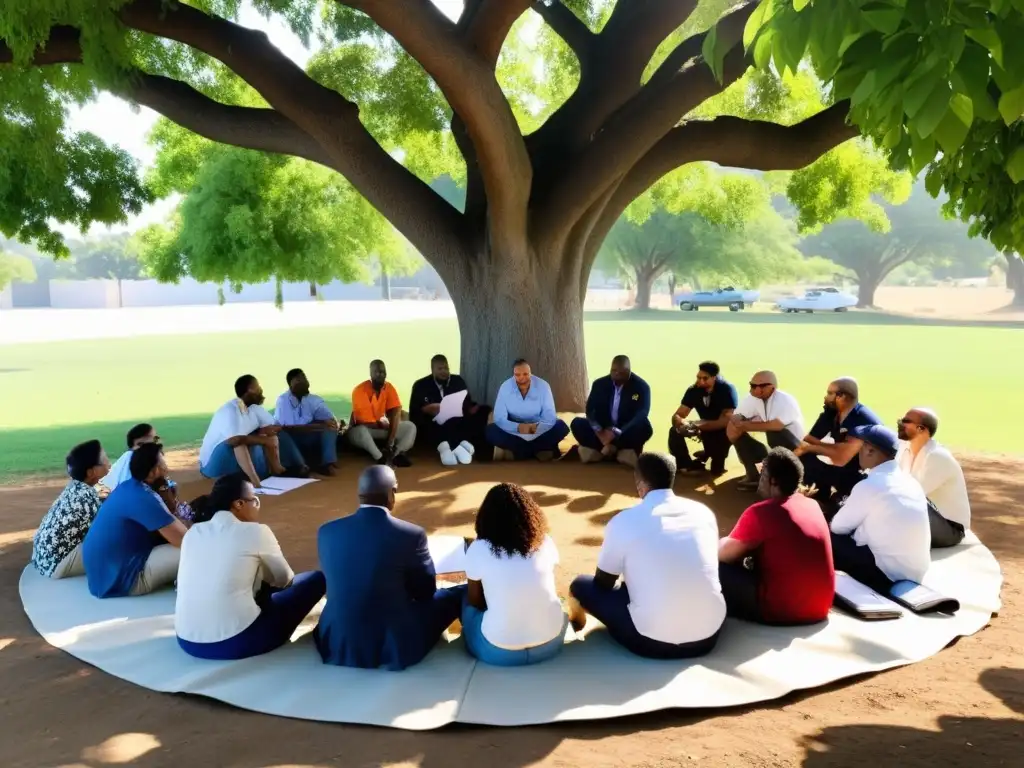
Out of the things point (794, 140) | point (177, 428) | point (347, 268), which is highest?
point (794, 140)

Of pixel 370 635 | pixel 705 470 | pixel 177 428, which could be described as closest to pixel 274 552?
pixel 370 635

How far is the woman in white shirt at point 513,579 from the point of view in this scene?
4.72 meters

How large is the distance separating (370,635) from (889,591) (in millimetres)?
3401

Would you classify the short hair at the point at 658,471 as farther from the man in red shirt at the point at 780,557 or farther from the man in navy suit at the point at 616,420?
the man in navy suit at the point at 616,420

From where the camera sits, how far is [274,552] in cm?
507

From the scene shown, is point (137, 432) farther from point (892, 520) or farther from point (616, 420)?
point (892, 520)

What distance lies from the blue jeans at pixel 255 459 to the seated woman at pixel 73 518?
192 cm

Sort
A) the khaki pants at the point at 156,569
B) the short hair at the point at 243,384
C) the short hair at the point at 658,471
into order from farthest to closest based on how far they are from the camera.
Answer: the short hair at the point at 243,384
the khaki pants at the point at 156,569
the short hair at the point at 658,471

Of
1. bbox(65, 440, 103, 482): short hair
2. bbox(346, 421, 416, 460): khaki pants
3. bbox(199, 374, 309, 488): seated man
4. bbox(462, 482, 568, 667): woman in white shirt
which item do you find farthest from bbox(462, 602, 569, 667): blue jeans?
bbox(346, 421, 416, 460): khaki pants

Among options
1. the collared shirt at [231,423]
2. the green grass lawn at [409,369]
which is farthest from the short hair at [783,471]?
the green grass lawn at [409,369]

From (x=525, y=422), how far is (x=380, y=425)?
69.7 inches

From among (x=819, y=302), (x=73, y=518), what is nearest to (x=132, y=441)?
(x=73, y=518)

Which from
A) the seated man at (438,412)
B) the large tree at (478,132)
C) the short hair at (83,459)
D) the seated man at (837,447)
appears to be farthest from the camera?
the seated man at (438,412)

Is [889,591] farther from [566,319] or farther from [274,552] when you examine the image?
[566,319]
